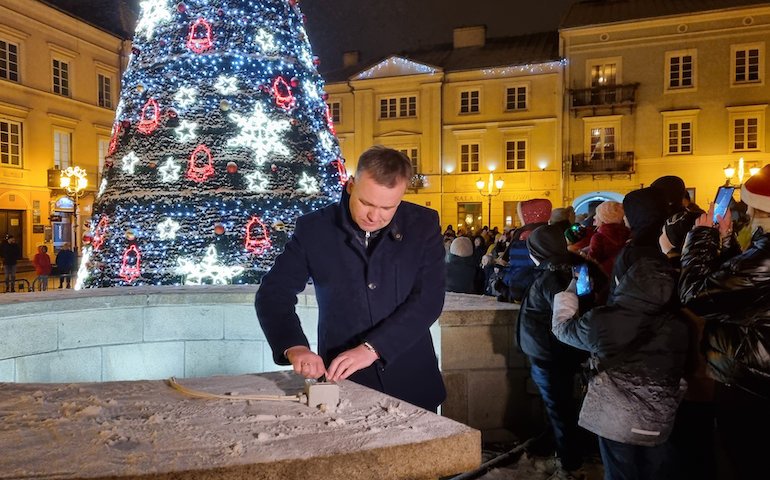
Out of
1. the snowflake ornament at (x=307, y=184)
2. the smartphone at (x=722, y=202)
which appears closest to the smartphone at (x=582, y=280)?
the smartphone at (x=722, y=202)

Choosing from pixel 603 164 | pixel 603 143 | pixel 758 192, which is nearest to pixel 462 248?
pixel 758 192

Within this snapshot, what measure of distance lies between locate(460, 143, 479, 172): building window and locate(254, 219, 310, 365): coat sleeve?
109ft

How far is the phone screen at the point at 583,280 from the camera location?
4031 millimetres

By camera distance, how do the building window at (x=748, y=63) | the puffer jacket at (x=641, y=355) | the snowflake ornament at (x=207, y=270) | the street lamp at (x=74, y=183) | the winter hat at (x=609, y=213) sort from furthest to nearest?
the building window at (x=748, y=63), the street lamp at (x=74, y=183), the snowflake ornament at (x=207, y=270), the winter hat at (x=609, y=213), the puffer jacket at (x=641, y=355)

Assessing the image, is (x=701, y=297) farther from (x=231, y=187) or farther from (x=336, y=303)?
(x=231, y=187)

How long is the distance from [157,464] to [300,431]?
0.45m

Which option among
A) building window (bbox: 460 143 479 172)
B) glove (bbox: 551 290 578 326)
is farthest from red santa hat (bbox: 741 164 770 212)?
building window (bbox: 460 143 479 172)

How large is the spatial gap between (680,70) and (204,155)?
2990cm

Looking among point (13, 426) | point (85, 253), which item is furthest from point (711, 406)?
point (85, 253)

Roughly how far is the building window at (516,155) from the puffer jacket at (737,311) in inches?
1268

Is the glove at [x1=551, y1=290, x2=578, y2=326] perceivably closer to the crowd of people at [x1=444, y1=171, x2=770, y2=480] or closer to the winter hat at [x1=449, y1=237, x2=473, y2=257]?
the crowd of people at [x1=444, y1=171, x2=770, y2=480]

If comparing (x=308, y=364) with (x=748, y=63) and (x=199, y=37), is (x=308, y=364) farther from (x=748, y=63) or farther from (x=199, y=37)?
(x=748, y=63)

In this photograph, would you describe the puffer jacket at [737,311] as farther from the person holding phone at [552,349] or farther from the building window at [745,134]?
the building window at [745,134]

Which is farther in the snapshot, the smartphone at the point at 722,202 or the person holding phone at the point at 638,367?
the smartphone at the point at 722,202
